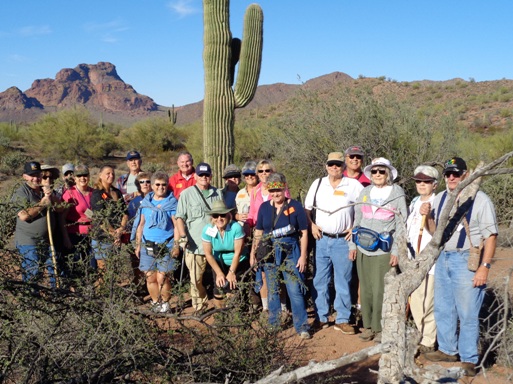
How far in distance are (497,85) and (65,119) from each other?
1145 inches

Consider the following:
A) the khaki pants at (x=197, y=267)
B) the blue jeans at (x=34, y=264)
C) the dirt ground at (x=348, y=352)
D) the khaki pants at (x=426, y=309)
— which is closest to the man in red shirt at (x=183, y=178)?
the khaki pants at (x=197, y=267)

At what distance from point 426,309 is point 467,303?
0.64m

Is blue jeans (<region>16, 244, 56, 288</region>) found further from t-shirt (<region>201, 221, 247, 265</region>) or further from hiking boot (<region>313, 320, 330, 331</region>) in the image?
hiking boot (<region>313, 320, 330, 331</region>)

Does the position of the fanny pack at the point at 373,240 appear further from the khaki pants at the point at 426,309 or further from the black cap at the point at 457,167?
the black cap at the point at 457,167

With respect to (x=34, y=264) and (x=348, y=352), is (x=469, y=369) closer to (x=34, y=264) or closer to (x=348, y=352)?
(x=348, y=352)

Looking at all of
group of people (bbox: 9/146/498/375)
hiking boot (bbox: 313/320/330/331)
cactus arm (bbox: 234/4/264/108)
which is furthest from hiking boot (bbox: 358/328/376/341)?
cactus arm (bbox: 234/4/264/108)

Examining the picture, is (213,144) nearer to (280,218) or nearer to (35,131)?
(280,218)

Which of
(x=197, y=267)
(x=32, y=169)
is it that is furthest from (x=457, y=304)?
(x=32, y=169)

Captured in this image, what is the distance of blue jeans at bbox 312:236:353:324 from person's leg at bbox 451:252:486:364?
123 cm

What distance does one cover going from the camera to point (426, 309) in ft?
16.5

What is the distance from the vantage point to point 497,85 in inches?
1446

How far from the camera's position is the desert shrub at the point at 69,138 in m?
25.7

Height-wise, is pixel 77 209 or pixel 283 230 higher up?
pixel 77 209

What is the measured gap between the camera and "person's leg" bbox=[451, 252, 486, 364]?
444 centimetres
